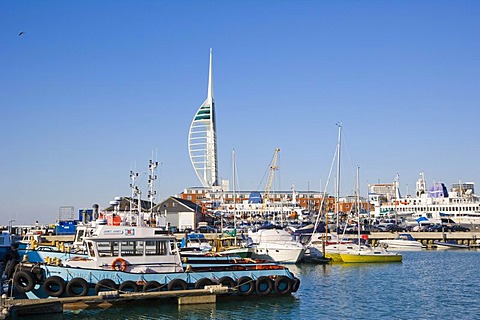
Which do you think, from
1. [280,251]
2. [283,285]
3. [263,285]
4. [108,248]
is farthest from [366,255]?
[108,248]

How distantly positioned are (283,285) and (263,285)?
3.76 feet

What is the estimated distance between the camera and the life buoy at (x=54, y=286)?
2623 centimetres

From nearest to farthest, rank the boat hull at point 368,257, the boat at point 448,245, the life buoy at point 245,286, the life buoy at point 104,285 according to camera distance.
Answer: the life buoy at point 104,285 < the life buoy at point 245,286 < the boat hull at point 368,257 < the boat at point 448,245

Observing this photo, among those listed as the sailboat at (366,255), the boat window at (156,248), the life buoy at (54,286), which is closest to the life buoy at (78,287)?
the life buoy at (54,286)

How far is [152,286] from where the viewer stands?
2745cm

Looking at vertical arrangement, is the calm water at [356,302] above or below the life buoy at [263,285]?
below

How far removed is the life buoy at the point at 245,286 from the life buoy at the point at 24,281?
9.72 m

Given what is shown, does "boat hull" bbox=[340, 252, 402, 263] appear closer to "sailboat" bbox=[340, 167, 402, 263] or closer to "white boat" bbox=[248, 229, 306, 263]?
"sailboat" bbox=[340, 167, 402, 263]

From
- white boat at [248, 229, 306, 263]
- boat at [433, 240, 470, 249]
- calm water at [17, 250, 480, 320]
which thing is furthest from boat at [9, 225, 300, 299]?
boat at [433, 240, 470, 249]

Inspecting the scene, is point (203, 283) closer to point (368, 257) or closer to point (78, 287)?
point (78, 287)

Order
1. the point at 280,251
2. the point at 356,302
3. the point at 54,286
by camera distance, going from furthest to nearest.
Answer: the point at 280,251, the point at 356,302, the point at 54,286

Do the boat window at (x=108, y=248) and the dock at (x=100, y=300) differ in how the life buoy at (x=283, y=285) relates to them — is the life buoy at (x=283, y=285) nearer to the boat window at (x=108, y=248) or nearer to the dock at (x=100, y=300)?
the dock at (x=100, y=300)

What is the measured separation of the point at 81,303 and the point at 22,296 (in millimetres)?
4073

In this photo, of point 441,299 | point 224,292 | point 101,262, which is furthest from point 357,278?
point 101,262
